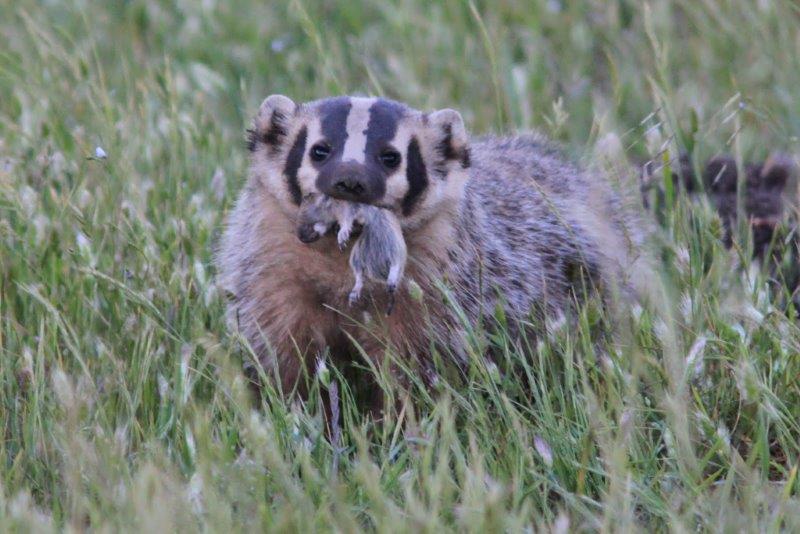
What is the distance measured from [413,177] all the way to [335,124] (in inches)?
11.3

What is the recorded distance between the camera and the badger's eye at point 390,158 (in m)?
3.96

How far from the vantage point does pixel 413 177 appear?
13.4ft

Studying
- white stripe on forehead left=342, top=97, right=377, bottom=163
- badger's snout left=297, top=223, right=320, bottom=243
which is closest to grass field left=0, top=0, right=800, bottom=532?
badger's snout left=297, top=223, right=320, bottom=243

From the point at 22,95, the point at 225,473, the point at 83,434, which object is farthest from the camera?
the point at 22,95

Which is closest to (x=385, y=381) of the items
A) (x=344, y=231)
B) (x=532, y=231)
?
(x=344, y=231)

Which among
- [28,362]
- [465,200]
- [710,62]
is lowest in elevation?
[28,362]

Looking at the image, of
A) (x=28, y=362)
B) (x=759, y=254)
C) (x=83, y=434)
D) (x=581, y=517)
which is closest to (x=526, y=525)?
(x=581, y=517)

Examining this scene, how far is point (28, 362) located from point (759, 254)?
2.70 meters

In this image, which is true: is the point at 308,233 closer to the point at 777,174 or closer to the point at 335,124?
the point at 335,124

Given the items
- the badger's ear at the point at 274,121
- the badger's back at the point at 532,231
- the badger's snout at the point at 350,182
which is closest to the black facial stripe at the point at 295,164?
the badger's ear at the point at 274,121

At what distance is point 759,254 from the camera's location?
5.13 metres

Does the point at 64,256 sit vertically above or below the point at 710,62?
below

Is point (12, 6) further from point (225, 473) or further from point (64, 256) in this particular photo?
point (225, 473)

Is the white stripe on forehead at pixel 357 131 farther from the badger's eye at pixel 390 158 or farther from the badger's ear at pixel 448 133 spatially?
the badger's ear at pixel 448 133
